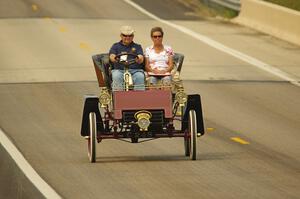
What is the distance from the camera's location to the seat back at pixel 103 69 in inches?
721

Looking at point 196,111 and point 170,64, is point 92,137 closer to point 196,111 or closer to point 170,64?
point 196,111

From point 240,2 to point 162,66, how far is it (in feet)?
79.4

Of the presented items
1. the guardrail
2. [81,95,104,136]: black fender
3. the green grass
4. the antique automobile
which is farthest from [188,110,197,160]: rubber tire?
the guardrail

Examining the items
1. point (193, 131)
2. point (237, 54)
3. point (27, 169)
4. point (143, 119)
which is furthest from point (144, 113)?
point (237, 54)

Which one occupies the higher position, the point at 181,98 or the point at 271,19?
the point at 181,98

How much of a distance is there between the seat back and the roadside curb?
18771 mm

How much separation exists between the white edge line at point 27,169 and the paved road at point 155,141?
157 millimetres

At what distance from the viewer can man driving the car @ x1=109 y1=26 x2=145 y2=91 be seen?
1805 cm

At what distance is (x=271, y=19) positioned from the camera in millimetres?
39219

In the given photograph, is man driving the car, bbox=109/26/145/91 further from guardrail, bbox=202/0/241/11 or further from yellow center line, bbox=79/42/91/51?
guardrail, bbox=202/0/241/11

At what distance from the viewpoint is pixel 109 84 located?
18.3 m

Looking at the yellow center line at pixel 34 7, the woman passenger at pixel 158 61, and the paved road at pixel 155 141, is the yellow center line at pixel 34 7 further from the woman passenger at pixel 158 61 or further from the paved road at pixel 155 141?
the woman passenger at pixel 158 61

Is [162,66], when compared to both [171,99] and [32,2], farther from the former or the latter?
[32,2]

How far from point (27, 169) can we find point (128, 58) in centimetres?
273
